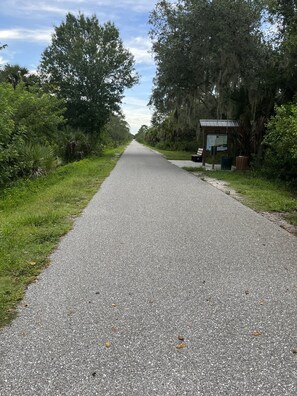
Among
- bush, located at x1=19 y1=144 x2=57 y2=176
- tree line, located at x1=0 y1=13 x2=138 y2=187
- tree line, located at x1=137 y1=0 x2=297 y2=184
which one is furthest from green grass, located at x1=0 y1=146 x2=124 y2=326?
tree line, located at x1=0 y1=13 x2=138 y2=187

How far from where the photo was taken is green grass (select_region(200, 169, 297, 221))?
811cm

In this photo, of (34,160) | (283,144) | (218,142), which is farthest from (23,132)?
(218,142)

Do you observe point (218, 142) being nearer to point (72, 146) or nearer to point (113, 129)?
point (72, 146)

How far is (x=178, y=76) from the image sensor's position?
21.7 meters

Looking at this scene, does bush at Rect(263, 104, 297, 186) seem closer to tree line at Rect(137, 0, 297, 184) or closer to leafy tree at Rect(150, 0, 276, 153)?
tree line at Rect(137, 0, 297, 184)

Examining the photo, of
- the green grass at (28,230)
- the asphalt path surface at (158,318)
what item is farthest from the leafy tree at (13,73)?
the asphalt path surface at (158,318)

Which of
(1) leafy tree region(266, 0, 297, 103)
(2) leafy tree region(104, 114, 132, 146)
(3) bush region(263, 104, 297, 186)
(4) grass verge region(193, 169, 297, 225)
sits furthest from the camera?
(2) leafy tree region(104, 114, 132, 146)

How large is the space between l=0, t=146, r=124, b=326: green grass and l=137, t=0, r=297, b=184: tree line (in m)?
7.88

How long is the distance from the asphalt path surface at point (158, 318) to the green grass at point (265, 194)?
7.47 ft

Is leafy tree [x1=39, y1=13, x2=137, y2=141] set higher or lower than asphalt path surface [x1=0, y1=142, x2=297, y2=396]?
higher

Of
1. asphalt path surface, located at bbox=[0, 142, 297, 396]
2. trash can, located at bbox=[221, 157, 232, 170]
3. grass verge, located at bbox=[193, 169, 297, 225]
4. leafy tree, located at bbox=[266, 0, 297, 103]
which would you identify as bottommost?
asphalt path surface, located at bbox=[0, 142, 297, 396]

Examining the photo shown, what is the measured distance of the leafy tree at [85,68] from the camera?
2698 cm

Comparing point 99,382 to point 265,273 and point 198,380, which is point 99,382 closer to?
point 198,380

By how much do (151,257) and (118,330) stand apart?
1.82 metres
